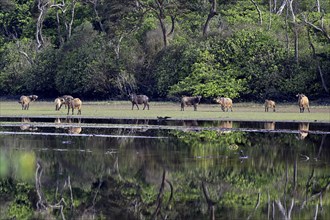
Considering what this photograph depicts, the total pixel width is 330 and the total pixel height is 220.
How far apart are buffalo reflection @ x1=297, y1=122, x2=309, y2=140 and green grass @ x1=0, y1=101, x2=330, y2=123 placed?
1795mm

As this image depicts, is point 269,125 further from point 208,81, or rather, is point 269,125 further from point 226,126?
point 208,81

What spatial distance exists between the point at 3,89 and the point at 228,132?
3777 centimetres

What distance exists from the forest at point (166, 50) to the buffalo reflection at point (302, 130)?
14.4m

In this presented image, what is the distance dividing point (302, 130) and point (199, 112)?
13.1 metres

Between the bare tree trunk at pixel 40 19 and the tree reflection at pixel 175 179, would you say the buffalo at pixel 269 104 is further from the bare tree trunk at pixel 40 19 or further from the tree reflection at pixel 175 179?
the bare tree trunk at pixel 40 19

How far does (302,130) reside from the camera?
34.0 meters

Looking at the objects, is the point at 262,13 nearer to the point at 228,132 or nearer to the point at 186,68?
the point at 186,68

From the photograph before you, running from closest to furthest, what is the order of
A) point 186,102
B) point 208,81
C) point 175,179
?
point 175,179 < point 186,102 < point 208,81

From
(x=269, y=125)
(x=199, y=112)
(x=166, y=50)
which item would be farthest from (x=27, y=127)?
(x=166, y=50)

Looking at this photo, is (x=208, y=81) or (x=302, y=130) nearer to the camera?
(x=302, y=130)

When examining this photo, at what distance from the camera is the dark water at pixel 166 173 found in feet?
54.5

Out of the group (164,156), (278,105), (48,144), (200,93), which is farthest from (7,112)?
(164,156)

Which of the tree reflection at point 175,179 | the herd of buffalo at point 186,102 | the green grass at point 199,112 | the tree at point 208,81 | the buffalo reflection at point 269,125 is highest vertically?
the tree at point 208,81

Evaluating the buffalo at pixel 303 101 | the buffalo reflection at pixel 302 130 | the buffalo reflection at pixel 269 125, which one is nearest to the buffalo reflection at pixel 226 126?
the buffalo reflection at pixel 269 125
